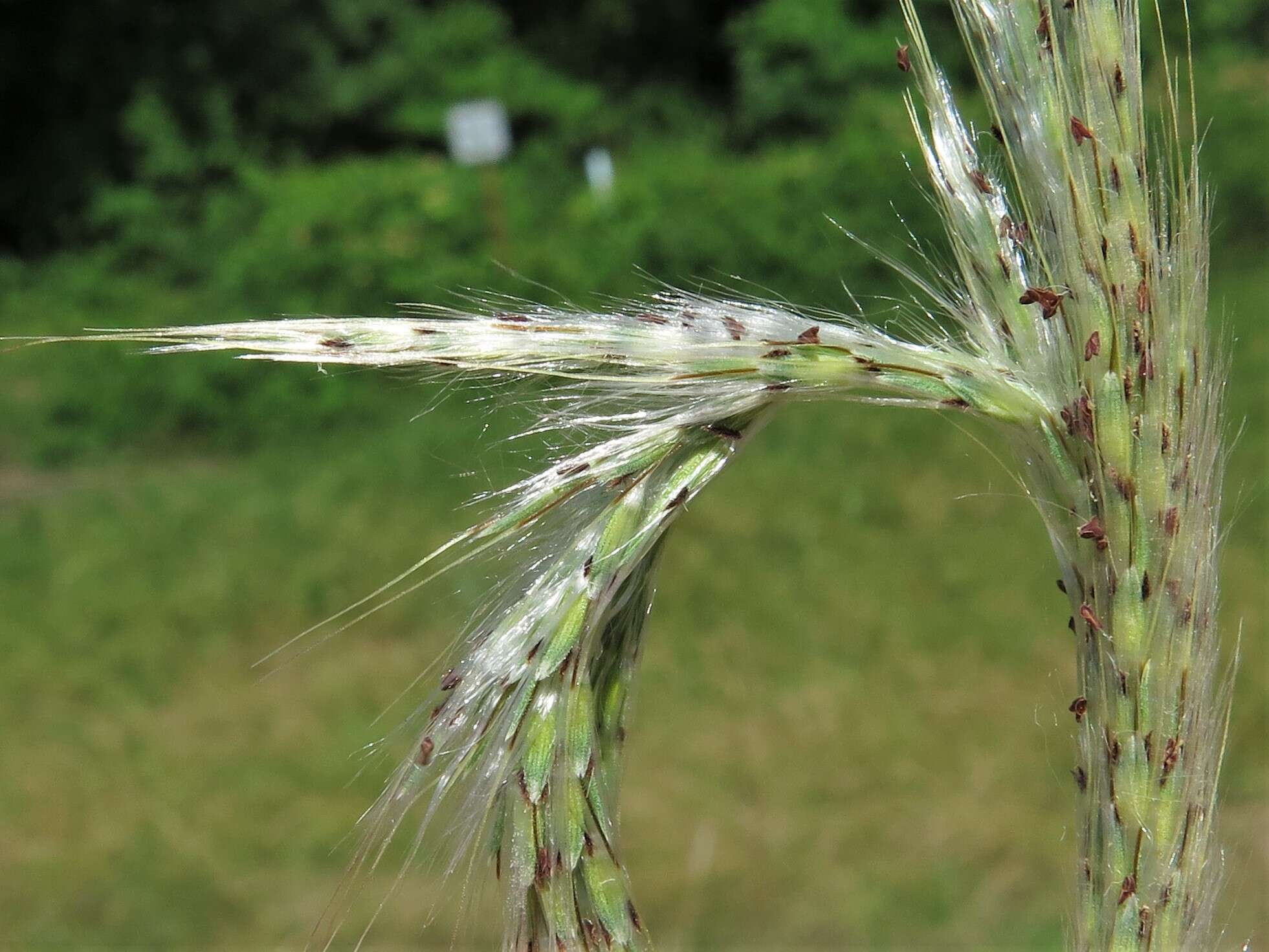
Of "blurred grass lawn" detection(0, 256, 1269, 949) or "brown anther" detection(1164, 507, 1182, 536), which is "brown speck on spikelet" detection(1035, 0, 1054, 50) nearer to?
"brown anther" detection(1164, 507, 1182, 536)

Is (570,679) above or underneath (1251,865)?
above

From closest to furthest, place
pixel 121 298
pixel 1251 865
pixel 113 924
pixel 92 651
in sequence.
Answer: pixel 1251 865 → pixel 113 924 → pixel 92 651 → pixel 121 298

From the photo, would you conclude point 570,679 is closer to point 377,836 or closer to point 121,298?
point 377,836

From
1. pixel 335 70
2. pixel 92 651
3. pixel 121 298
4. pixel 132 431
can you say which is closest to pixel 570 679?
pixel 92 651

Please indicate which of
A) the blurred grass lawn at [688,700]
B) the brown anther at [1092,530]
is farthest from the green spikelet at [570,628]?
the blurred grass lawn at [688,700]

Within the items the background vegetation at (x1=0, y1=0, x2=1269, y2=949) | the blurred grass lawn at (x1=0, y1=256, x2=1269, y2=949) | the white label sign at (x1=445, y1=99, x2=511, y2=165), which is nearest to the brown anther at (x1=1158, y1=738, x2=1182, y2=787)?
the background vegetation at (x1=0, y1=0, x2=1269, y2=949)

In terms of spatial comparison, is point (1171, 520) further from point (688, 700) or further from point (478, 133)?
point (478, 133)

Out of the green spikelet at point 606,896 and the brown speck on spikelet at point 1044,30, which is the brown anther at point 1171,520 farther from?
the green spikelet at point 606,896
